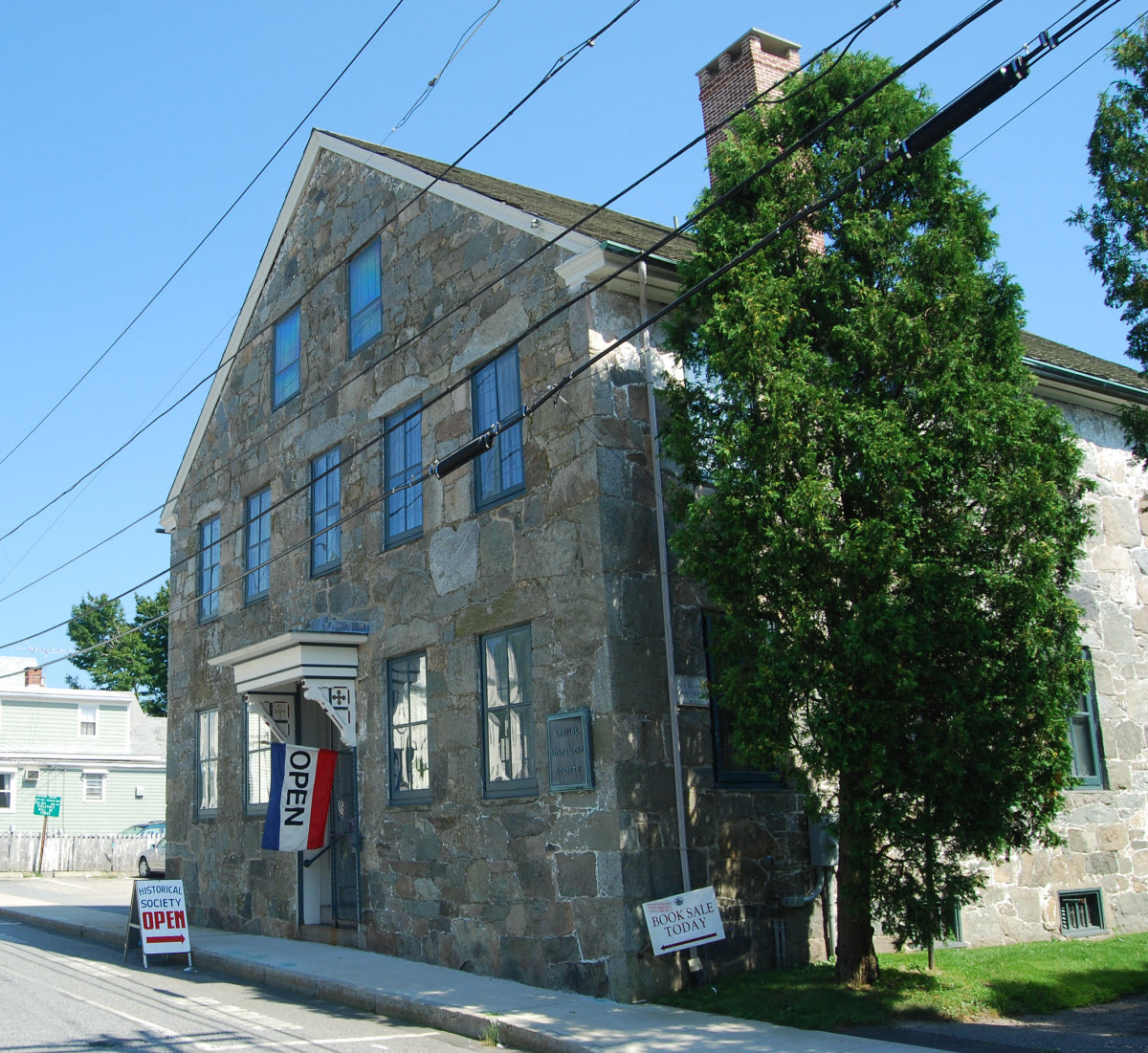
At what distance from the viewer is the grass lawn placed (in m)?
8.55

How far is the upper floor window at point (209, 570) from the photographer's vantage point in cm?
1758

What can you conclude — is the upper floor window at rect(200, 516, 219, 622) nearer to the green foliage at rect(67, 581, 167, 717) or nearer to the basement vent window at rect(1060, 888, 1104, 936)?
the basement vent window at rect(1060, 888, 1104, 936)

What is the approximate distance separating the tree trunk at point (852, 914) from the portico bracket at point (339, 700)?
620cm

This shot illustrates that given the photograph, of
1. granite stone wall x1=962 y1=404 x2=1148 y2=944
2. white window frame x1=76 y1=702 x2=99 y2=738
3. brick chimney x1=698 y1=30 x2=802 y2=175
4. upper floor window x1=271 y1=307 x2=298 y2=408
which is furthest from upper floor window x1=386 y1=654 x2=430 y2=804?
white window frame x1=76 y1=702 x2=99 y2=738

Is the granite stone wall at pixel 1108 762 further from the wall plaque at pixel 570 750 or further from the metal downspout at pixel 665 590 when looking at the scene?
the wall plaque at pixel 570 750

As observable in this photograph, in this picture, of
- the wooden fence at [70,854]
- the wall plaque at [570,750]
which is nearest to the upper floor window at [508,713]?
the wall plaque at [570,750]

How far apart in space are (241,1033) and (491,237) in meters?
7.89

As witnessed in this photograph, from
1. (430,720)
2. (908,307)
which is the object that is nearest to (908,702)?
(908,307)

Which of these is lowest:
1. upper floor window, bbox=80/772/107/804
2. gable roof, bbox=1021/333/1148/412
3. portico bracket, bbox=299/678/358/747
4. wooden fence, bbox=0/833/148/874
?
wooden fence, bbox=0/833/148/874

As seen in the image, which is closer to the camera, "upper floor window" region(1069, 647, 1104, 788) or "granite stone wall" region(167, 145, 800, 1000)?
"granite stone wall" region(167, 145, 800, 1000)

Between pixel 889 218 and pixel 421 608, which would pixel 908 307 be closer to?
pixel 889 218

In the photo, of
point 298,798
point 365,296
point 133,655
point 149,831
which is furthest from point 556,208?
point 133,655

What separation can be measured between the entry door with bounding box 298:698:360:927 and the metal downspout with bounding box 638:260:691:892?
5.00 m

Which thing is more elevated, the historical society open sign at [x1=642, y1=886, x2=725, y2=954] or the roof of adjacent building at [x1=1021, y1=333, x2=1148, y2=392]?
the roof of adjacent building at [x1=1021, y1=333, x2=1148, y2=392]
